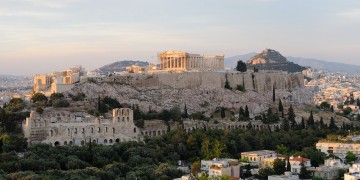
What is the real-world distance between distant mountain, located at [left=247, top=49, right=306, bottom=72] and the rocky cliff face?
56923 millimetres

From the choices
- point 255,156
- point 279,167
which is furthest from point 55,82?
point 279,167

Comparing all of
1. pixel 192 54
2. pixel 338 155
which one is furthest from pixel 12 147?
pixel 192 54

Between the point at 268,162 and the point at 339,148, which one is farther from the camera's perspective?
the point at 339,148

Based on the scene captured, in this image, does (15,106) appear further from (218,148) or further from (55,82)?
(218,148)

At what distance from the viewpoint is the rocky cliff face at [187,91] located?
54.9 meters

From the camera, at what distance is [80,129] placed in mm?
41625

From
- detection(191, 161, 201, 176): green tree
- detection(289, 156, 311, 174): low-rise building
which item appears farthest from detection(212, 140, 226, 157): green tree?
detection(289, 156, 311, 174): low-rise building

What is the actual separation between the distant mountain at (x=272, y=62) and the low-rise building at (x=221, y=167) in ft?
289

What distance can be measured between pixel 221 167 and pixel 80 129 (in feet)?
36.4

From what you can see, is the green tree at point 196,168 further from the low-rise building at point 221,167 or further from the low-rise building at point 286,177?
the low-rise building at point 286,177

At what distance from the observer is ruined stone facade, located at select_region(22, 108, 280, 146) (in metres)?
40.1

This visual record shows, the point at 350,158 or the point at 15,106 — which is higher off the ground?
the point at 15,106

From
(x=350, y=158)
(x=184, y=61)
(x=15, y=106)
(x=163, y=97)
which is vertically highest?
(x=184, y=61)

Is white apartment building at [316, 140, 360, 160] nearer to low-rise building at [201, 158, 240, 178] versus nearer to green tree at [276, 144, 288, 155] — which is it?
green tree at [276, 144, 288, 155]
